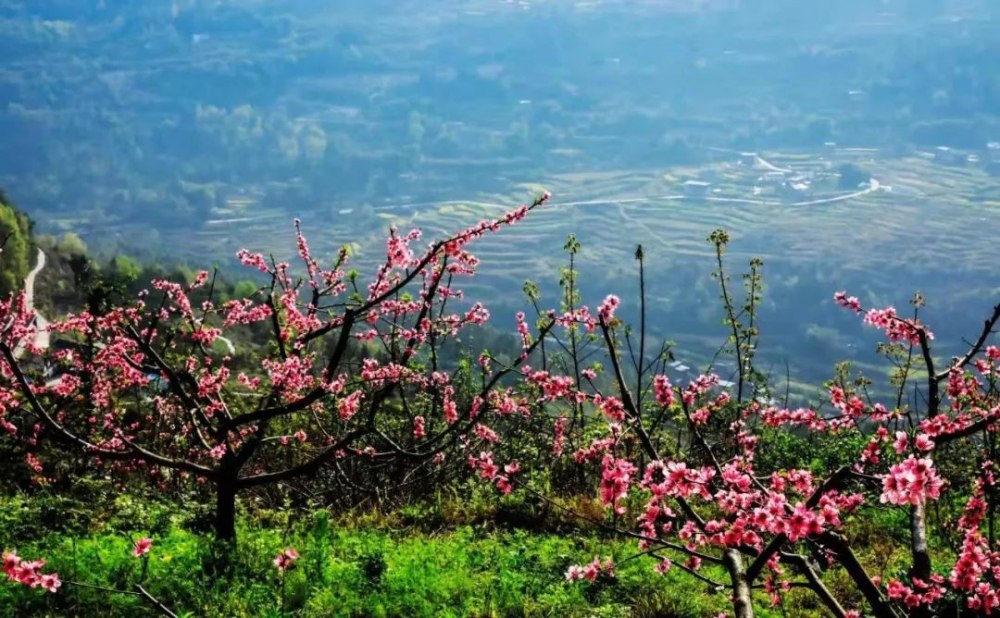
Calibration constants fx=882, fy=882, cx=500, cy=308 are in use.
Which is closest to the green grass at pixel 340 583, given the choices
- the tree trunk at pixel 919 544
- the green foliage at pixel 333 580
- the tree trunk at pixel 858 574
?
the green foliage at pixel 333 580

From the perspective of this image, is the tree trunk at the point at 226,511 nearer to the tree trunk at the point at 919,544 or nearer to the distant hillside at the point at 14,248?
the tree trunk at the point at 919,544

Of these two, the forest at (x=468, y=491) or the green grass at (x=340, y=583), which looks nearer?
the forest at (x=468, y=491)

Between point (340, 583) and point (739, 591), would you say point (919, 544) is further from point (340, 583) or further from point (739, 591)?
point (340, 583)

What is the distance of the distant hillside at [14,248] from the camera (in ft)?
174

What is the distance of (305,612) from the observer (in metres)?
6.17

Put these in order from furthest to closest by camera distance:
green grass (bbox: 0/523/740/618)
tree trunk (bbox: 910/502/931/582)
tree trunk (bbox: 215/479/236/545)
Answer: tree trunk (bbox: 215/479/236/545), green grass (bbox: 0/523/740/618), tree trunk (bbox: 910/502/931/582)

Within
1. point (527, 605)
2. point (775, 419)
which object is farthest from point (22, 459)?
point (775, 419)

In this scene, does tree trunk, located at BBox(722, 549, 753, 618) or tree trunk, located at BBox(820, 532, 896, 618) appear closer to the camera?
tree trunk, located at BBox(820, 532, 896, 618)

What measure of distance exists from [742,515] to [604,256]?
628ft

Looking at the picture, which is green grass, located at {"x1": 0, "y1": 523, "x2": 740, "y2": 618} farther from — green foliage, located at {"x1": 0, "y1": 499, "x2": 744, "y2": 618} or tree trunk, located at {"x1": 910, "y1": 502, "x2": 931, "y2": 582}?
tree trunk, located at {"x1": 910, "y1": 502, "x2": 931, "y2": 582}

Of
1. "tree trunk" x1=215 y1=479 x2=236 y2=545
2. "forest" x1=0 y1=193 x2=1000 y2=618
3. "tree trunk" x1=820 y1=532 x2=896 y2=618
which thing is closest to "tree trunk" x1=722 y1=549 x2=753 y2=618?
"forest" x1=0 y1=193 x2=1000 y2=618

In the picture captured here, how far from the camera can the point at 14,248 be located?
58688 millimetres

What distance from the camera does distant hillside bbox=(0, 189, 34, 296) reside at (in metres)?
53.2

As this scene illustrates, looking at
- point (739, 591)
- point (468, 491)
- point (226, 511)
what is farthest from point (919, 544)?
point (468, 491)
